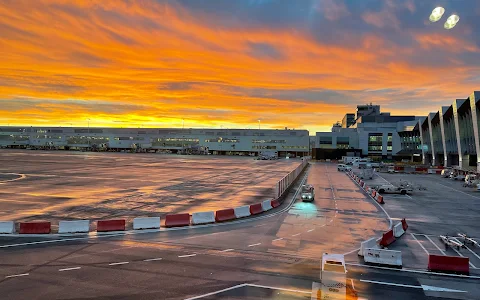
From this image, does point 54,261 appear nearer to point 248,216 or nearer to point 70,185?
point 248,216

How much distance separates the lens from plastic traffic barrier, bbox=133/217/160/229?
72.2 ft

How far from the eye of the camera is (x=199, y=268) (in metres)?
15.0

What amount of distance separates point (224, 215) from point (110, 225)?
27.0 feet

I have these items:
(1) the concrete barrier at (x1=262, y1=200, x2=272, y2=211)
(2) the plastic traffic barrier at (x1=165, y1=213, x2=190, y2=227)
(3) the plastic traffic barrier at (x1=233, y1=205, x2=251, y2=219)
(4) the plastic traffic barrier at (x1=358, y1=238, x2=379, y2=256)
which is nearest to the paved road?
(4) the plastic traffic barrier at (x1=358, y1=238, x2=379, y2=256)

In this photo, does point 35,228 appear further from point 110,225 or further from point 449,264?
point 449,264

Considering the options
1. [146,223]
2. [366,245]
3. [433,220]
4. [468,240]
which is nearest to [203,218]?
[146,223]

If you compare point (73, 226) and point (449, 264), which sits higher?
point (73, 226)

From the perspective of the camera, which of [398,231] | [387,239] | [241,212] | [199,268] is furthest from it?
[241,212]

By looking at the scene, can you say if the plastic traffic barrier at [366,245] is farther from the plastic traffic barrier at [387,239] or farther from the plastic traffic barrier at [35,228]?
the plastic traffic barrier at [35,228]

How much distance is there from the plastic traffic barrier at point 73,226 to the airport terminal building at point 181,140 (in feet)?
473

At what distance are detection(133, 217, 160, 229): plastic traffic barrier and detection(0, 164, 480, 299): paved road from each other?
1.35m

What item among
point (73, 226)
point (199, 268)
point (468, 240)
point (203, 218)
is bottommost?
point (468, 240)

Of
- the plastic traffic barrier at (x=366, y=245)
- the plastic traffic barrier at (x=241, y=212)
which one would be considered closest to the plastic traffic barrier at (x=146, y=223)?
the plastic traffic barrier at (x=241, y=212)

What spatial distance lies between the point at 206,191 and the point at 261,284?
2664cm
